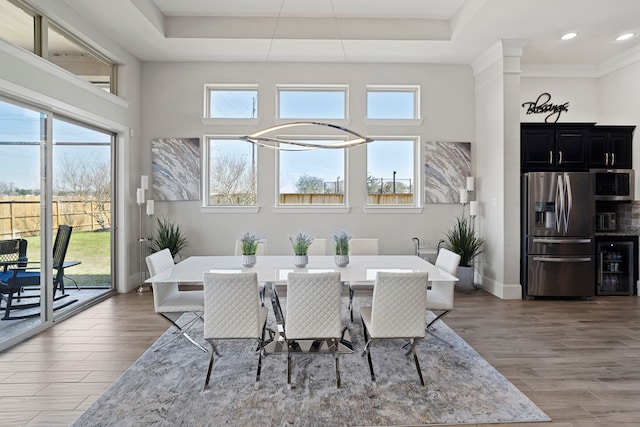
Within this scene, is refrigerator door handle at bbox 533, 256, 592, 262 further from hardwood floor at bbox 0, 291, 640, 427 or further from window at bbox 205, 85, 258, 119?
window at bbox 205, 85, 258, 119

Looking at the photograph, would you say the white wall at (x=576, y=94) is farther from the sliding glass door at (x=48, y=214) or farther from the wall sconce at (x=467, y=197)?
the sliding glass door at (x=48, y=214)

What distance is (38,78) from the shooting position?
3.47 m

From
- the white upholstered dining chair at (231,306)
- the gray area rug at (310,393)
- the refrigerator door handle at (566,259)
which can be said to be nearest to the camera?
the gray area rug at (310,393)

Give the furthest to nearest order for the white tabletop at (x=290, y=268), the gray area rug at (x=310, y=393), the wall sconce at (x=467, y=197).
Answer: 1. the wall sconce at (x=467, y=197)
2. the white tabletop at (x=290, y=268)
3. the gray area rug at (x=310, y=393)

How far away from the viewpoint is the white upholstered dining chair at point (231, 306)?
2.46m

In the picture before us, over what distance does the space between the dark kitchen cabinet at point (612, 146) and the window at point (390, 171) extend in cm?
247

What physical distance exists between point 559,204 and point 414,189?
194cm

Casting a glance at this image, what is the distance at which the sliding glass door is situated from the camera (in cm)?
328

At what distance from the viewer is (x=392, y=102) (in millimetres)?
5801

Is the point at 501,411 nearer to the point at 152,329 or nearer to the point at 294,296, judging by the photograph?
the point at 294,296

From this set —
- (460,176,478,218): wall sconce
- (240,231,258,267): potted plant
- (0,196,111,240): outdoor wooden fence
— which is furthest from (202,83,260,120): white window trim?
(460,176,478,218): wall sconce

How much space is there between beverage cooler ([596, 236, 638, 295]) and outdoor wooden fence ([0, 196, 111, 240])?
264 inches

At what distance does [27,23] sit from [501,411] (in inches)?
198

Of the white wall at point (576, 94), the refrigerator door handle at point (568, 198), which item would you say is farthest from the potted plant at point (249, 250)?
the white wall at point (576, 94)
